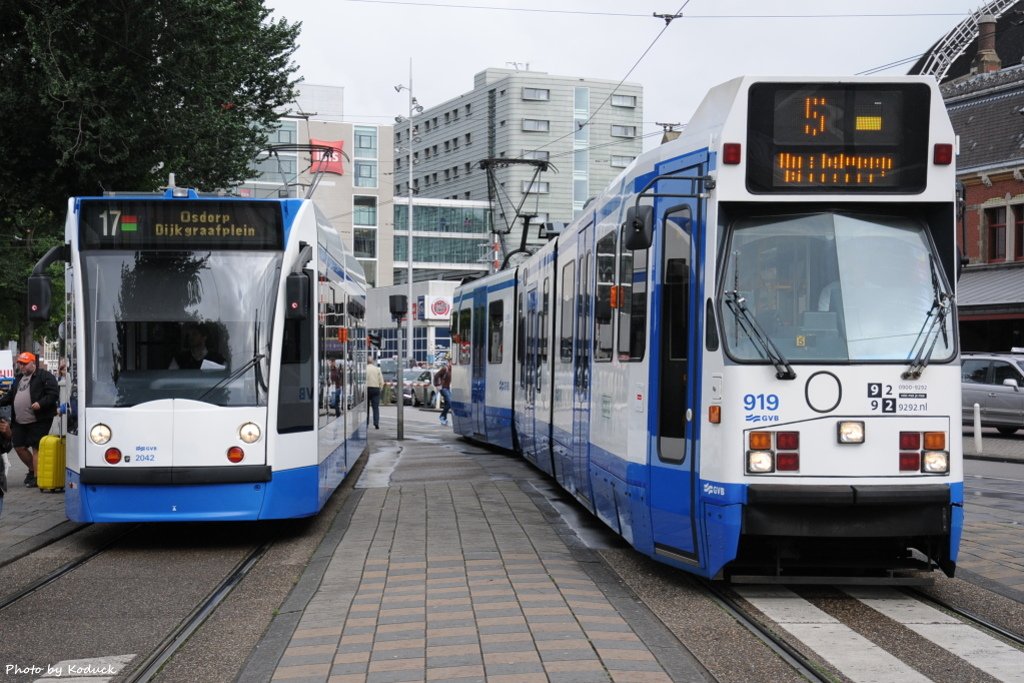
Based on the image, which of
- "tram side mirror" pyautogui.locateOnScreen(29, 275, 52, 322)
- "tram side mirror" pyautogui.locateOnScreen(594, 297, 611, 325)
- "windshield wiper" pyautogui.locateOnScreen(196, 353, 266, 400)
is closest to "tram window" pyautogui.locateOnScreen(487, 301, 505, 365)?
"tram side mirror" pyautogui.locateOnScreen(594, 297, 611, 325)

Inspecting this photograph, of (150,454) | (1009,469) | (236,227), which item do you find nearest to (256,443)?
(150,454)

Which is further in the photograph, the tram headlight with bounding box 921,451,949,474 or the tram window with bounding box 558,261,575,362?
the tram window with bounding box 558,261,575,362

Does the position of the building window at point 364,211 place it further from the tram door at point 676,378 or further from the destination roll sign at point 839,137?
the destination roll sign at point 839,137

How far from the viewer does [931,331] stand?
8.20m

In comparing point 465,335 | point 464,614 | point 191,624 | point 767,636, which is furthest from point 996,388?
point 191,624

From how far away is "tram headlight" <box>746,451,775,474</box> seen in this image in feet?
26.1

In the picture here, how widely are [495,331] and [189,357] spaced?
35.4ft

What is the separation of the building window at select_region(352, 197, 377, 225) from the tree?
71.0 meters

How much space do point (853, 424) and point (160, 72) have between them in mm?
13611

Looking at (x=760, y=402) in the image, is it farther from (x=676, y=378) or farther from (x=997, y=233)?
(x=997, y=233)

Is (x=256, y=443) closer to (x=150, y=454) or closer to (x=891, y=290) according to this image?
(x=150, y=454)

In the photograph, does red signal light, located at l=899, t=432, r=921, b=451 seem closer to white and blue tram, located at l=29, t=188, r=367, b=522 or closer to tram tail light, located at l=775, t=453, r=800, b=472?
tram tail light, located at l=775, t=453, r=800, b=472

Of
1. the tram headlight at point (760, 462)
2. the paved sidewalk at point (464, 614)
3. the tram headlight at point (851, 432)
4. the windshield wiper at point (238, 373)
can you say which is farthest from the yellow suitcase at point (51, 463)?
the tram headlight at point (851, 432)

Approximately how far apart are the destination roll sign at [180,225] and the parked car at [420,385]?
38758 mm
